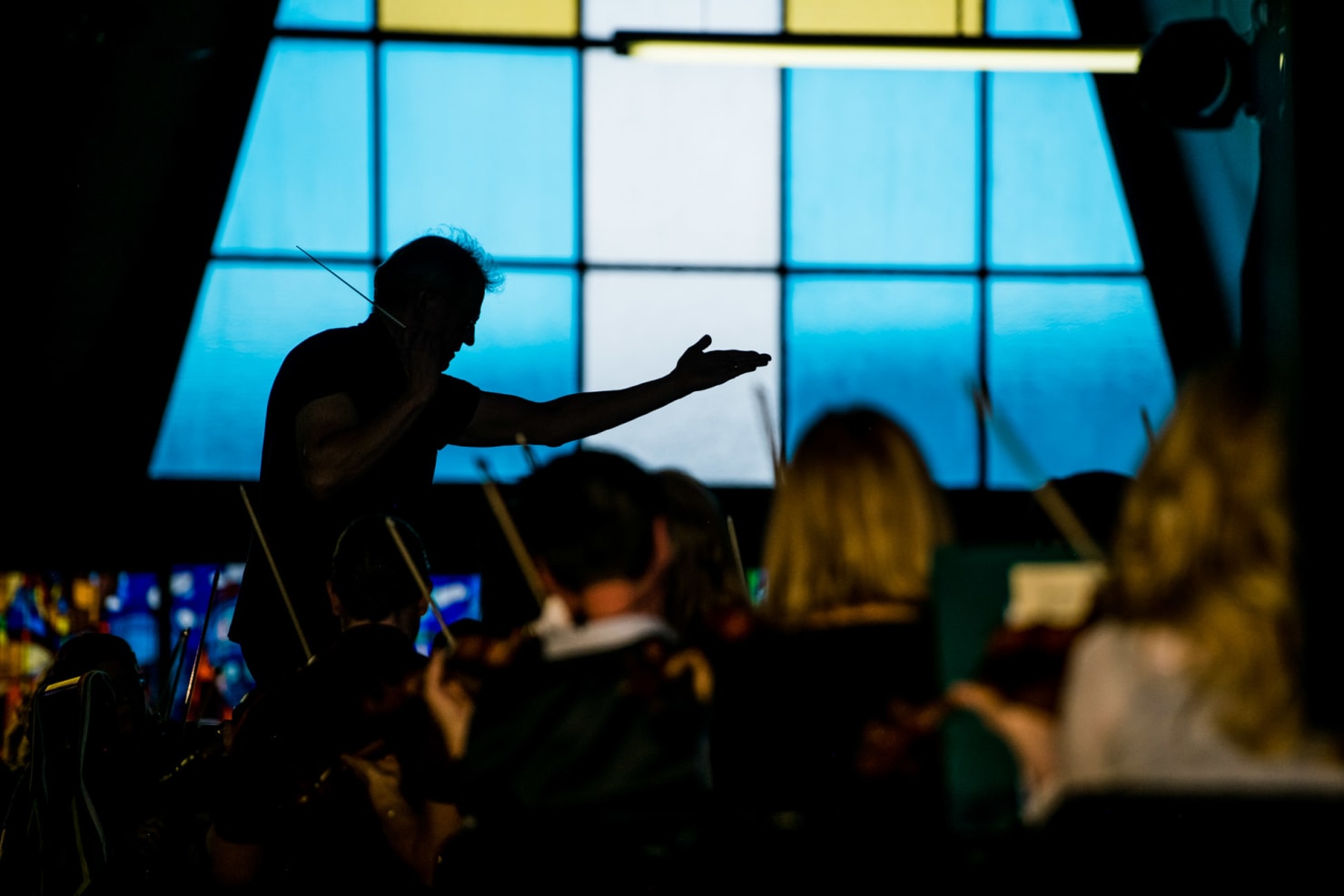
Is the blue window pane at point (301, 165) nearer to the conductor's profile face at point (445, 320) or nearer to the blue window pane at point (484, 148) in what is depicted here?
the blue window pane at point (484, 148)

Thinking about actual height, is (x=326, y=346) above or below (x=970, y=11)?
below

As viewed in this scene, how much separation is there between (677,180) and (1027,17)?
5.46 feet

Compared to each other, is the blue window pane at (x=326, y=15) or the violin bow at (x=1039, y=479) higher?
the blue window pane at (x=326, y=15)

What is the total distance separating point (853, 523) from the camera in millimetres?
1968

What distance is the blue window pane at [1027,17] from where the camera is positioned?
681 centimetres

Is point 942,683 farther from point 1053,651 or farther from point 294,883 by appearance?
point 294,883

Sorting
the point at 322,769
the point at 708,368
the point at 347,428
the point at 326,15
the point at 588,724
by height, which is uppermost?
the point at 326,15

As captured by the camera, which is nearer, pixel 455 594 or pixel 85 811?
pixel 85 811

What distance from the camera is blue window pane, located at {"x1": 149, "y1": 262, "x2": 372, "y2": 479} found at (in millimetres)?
6602

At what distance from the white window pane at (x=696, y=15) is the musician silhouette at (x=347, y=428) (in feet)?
12.0

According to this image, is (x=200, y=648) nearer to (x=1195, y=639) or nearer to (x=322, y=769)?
(x=322, y=769)

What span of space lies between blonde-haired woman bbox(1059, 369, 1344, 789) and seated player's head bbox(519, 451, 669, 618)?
0.62 m

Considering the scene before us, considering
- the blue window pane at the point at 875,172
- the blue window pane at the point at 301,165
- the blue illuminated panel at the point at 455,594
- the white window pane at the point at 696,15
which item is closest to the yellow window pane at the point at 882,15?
the white window pane at the point at 696,15

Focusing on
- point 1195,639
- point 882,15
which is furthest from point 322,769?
point 882,15
